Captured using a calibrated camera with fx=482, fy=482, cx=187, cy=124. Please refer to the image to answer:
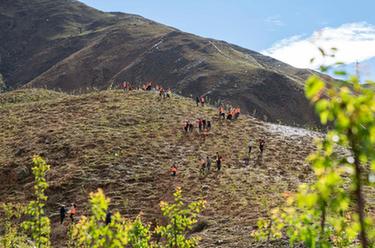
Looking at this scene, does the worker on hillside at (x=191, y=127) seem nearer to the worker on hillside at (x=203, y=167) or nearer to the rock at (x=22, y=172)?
the worker on hillside at (x=203, y=167)

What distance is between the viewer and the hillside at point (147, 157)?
102ft

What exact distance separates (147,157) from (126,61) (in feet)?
339

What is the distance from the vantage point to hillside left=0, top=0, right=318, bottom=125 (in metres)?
110

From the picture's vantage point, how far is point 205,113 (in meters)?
51.1

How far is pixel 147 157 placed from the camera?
3984 cm

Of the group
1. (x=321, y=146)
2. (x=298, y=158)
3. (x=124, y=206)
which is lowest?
(x=124, y=206)

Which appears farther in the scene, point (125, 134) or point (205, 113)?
point (205, 113)

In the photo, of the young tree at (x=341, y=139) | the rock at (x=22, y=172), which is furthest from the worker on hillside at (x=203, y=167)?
the young tree at (x=341, y=139)

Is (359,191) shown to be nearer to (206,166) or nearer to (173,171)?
(173,171)

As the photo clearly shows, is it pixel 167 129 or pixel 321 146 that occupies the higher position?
pixel 321 146

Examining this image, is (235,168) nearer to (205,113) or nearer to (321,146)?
(205,113)

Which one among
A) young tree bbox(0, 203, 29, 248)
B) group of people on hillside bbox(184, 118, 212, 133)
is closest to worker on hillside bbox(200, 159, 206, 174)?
group of people on hillside bbox(184, 118, 212, 133)

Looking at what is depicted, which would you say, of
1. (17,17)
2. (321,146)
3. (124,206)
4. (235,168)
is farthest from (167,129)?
(17,17)

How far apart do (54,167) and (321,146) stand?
36024mm
